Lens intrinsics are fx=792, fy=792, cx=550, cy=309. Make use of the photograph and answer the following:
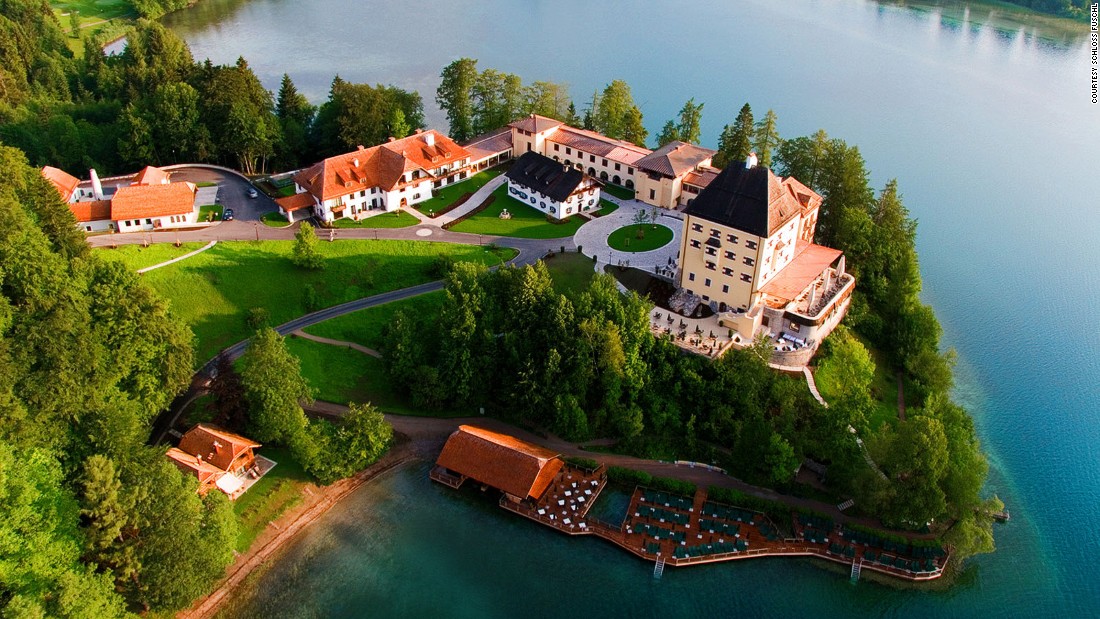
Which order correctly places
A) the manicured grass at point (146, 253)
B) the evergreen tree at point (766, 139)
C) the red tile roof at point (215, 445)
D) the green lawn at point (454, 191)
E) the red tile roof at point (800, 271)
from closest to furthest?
1. the red tile roof at point (215, 445)
2. the red tile roof at point (800, 271)
3. the manicured grass at point (146, 253)
4. the green lawn at point (454, 191)
5. the evergreen tree at point (766, 139)

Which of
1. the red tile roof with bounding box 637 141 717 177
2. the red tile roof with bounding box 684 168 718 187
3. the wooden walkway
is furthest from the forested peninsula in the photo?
the red tile roof with bounding box 684 168 718 187

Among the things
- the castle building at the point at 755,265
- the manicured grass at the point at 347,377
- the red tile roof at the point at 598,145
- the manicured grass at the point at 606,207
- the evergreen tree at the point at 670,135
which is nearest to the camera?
the castle building at the point at 755,265

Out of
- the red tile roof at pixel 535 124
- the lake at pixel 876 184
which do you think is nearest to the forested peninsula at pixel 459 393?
the lake at pixel 876 184

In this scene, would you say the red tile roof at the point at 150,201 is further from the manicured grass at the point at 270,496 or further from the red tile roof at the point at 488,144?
the manicured grass at the point at 270,496

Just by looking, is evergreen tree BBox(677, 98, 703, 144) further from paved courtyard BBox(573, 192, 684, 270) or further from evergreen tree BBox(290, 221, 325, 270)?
evergreen tree BBox(290, 221, 325, 270)

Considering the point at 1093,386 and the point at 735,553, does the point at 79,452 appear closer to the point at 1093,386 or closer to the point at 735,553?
the point at 735,553

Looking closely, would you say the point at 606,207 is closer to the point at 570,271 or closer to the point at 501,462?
the point at 570,271
